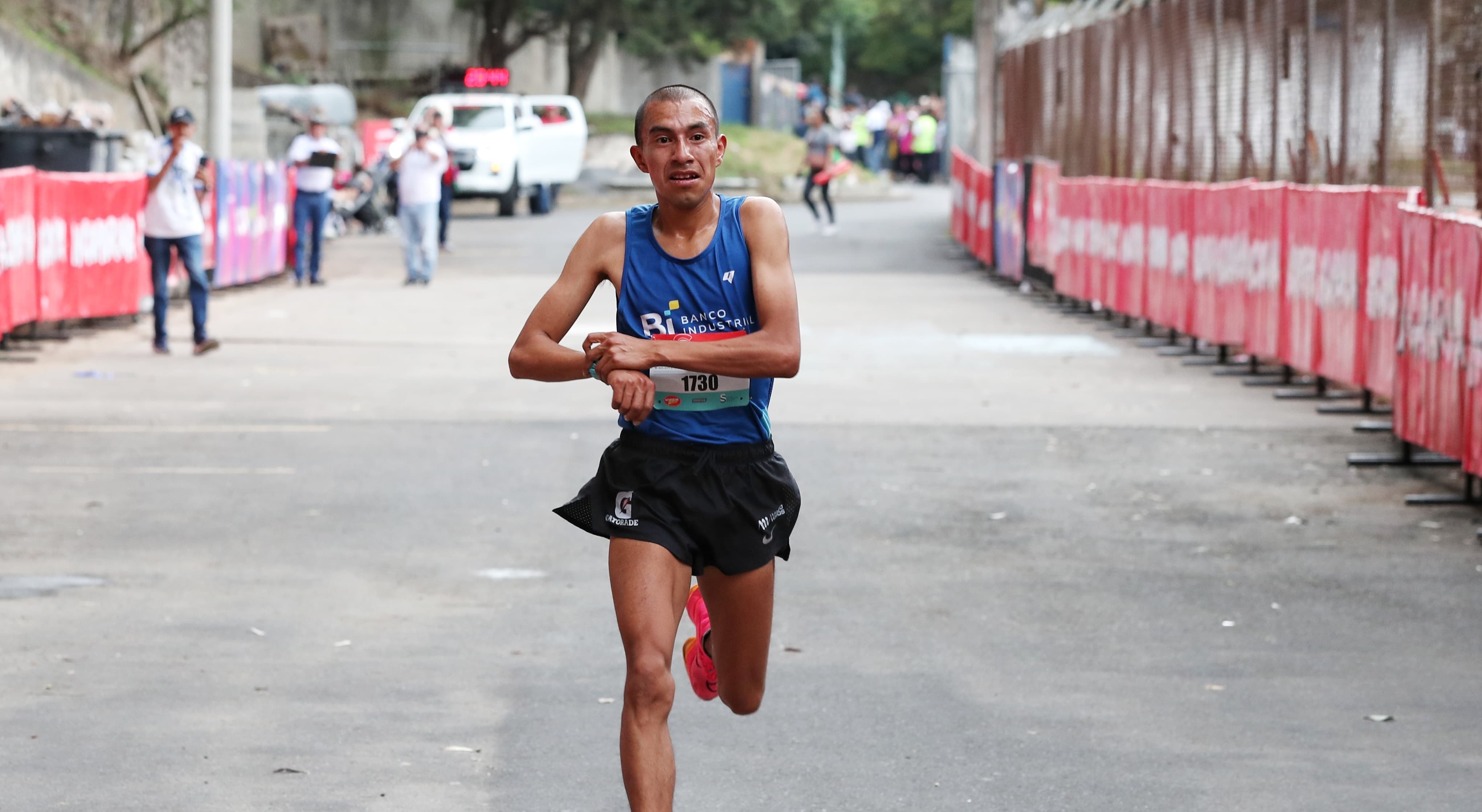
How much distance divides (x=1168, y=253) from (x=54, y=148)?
9.77 m

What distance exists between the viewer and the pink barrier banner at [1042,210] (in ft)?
71.8

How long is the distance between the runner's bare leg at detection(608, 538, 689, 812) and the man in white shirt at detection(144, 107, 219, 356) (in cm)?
1120

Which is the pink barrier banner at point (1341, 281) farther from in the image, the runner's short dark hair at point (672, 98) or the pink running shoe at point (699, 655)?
the runner's short dark hair at point (672, 98)

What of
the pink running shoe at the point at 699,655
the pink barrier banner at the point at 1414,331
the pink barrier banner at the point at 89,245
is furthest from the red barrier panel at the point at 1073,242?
the pink running shoe at the point at 699,655

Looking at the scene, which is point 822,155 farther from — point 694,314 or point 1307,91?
point 694,314

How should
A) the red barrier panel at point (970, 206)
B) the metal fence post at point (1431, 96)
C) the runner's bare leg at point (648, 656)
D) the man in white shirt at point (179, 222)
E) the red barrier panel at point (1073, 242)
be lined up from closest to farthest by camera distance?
1. the runner's bare leg at point (648, 656)
2. the metal fence post at point (1431, 96)
3. the man in white shirt at point (179, 222)
4. the red barrier panel at point (1073, 242)
5. the red barrier panel at point (970, 206)

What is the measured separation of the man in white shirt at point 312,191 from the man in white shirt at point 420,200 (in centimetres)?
78

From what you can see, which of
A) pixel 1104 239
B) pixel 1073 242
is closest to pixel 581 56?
pixel 1073 242

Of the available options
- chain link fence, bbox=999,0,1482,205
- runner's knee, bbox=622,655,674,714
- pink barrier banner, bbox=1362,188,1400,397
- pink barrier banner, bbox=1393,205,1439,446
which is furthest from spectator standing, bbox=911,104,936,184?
runner's knee, bbox=622,655,674,714

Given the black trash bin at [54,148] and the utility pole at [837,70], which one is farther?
the utility pole at [837,70]

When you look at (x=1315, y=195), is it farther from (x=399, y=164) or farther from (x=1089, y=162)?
(x=399, y=164)

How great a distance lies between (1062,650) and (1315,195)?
713 centimetres

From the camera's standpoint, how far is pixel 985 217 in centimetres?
2670

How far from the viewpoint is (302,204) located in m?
23.0
